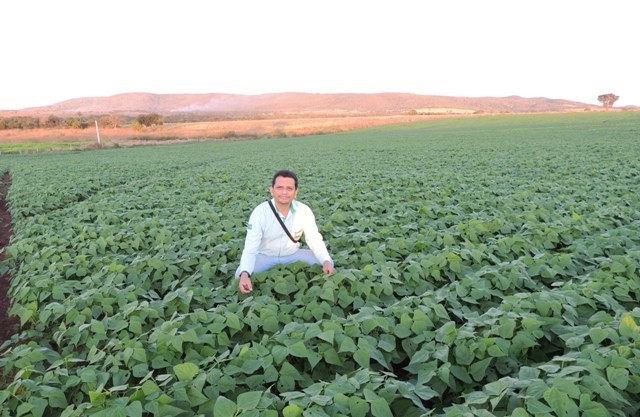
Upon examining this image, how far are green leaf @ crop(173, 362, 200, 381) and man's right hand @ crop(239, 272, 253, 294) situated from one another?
177 cm

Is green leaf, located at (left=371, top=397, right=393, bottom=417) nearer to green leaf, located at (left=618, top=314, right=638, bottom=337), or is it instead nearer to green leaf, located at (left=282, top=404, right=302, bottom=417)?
green leaf, located at (left=282, top=404, right=302, bottom=417)

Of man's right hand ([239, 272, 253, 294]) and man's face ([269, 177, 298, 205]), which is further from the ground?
man's face ([269, 177, 298, 205])

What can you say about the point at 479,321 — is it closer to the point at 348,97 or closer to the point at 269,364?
the point at 269,364

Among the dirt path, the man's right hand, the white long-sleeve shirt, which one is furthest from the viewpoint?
the dirt path

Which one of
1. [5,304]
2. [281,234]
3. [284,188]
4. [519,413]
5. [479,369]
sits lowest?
[5,304]

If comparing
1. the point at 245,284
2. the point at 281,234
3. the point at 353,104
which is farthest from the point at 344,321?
→ the point at 353,104

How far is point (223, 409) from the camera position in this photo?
2.52 meters

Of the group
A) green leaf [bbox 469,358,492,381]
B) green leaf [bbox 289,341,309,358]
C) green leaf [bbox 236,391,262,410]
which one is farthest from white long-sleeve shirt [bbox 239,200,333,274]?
green leaf [bbox 236,391,262,410]

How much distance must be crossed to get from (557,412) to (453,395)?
99cm

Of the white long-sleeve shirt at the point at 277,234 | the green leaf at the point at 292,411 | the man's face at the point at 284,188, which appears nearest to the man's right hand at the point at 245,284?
the white long-sleeve shirt at the point at 277,234

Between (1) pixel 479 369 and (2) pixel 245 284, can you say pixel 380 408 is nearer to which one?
(1) pixel 479 369

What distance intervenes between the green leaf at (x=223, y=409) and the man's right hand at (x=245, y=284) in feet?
7.48

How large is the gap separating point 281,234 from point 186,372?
2.71 meters

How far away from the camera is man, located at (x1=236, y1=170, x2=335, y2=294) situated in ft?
17.2
